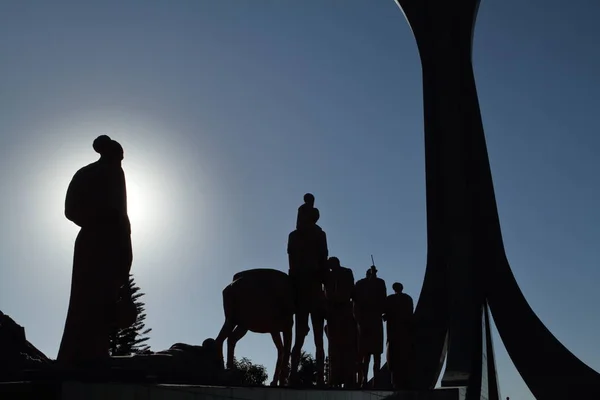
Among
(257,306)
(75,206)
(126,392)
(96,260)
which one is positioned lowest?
(126,392)

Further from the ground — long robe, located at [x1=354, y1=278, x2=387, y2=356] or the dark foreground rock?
long robe, located at [x1=354, y1=278, x2=387, y2=356]

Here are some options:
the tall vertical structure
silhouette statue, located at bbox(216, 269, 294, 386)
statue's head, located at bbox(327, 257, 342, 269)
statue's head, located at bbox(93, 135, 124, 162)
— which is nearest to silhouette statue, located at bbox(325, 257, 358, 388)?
statue's head, located at bbox(327, 257, 342, 269)

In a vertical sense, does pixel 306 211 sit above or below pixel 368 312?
above

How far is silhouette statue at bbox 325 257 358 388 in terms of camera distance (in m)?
8.10

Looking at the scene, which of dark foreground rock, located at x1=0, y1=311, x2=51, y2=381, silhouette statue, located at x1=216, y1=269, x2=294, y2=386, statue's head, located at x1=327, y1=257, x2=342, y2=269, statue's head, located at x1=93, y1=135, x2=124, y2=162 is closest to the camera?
dark foreground rock, located at x1=0, y1=311, x2=51, y2=381

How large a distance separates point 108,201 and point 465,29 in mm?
12302

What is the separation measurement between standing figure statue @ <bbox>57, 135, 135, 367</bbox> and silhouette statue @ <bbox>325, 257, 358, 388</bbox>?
4.07 m

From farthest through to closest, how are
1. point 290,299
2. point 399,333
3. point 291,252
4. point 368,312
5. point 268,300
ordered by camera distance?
point 399,333, point 368,312, point 291,252, point 290,299, point 268,300

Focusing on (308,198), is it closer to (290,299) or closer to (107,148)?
(290,299)

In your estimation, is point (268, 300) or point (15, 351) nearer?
point (15, 351)

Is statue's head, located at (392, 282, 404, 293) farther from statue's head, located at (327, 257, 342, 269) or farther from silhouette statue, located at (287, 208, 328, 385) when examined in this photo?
silhouette statue, located at (287, 208, 328, 385)

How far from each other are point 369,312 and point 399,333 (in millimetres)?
934

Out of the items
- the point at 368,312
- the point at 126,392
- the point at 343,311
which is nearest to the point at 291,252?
the point at 343,311

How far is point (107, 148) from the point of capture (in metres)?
4.16
